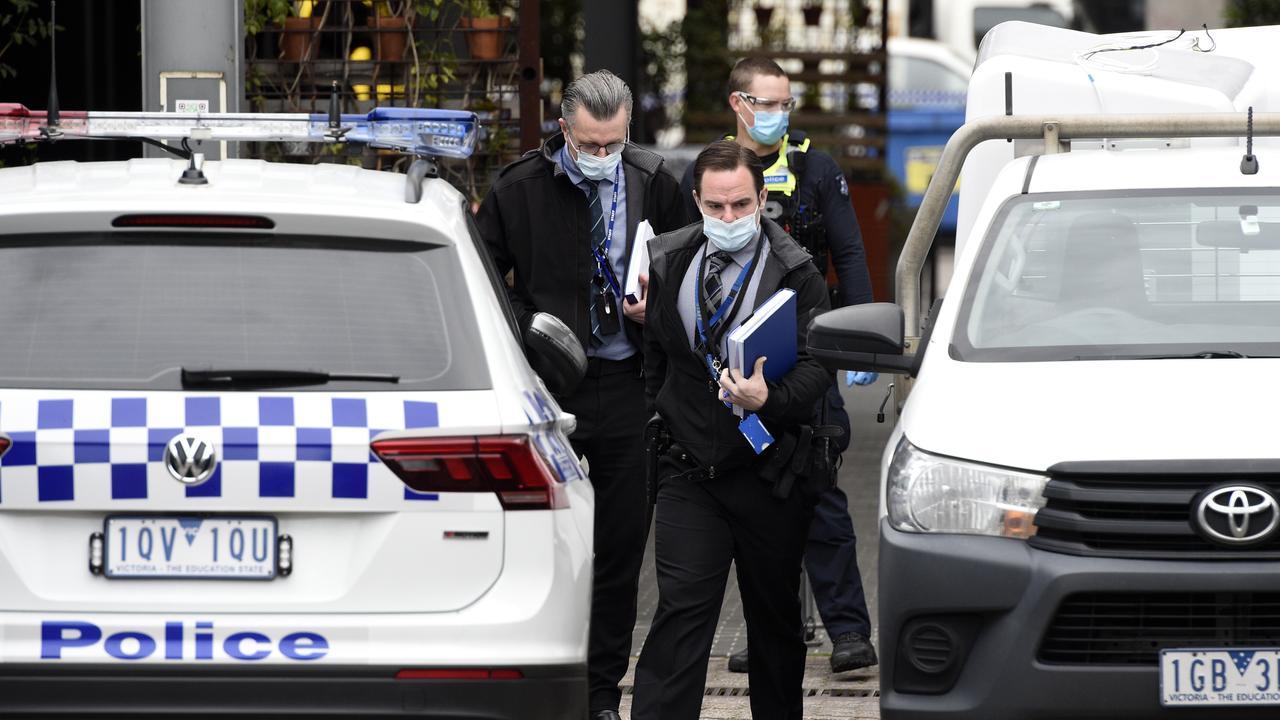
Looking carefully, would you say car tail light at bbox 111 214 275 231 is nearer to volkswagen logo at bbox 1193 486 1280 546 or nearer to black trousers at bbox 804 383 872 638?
volkswagen logo at bbox 1193 486 1280 546

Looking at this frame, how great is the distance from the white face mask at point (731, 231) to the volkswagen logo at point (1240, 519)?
1535mm

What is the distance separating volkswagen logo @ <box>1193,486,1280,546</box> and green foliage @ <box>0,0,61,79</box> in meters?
6.26

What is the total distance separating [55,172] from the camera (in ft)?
15.3

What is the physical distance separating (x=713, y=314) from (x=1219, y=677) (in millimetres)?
1703

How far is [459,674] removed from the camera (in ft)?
13.6

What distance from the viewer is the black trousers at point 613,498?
6.07 m

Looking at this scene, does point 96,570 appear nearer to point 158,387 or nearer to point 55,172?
point 158,387

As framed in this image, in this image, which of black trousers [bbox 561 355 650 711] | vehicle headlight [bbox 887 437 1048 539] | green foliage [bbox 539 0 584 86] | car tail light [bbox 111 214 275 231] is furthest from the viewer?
green foliage [bbox 539 0 584 86]

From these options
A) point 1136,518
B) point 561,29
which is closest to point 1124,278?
point 1136,518

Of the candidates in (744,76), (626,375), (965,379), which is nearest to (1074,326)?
(965,379)

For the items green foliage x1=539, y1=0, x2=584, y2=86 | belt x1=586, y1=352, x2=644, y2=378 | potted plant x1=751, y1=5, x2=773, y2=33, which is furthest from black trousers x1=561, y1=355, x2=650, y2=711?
potted plant x1=751, y1=5, x2=773, y2=33

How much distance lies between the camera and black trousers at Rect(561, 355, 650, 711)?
6.07 meters

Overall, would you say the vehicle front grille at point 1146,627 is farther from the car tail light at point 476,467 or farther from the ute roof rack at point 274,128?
the ute roof rack at point 274,128

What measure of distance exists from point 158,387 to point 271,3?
15.7 feet
